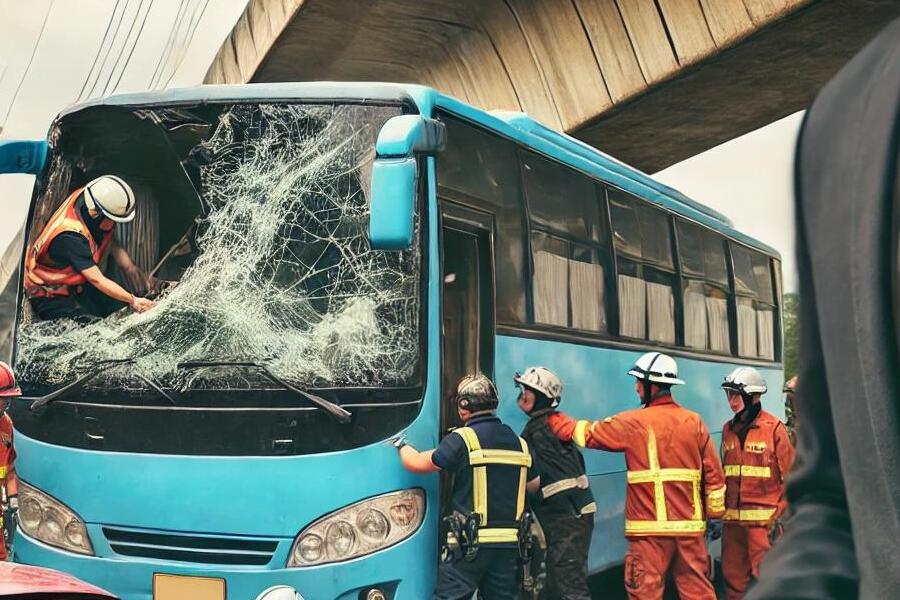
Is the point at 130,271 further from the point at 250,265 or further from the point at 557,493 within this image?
the point at 557,493

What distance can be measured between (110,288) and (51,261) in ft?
1.58

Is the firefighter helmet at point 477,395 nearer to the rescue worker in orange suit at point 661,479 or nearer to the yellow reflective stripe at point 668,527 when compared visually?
the rescue worker in orange suit at point 661,479

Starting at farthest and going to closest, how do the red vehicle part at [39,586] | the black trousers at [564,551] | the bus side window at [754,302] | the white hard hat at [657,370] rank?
the bus side window at [754,302] → the white hard hat at [657,370] → the black trousers at [564,551] → the red vehicle part at [39,586]

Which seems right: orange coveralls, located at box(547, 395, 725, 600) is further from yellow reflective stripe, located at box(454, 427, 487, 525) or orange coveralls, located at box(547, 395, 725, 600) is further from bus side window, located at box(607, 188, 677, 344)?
bus side window, located at box(607, 188, 677, 344)

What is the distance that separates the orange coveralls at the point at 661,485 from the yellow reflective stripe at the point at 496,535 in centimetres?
105

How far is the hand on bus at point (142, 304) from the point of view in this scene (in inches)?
265

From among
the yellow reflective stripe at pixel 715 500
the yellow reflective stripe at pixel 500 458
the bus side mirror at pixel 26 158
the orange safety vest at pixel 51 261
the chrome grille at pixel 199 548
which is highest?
the bus side mirror at pixel 26 158

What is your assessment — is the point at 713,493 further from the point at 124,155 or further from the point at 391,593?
the point at 124,155

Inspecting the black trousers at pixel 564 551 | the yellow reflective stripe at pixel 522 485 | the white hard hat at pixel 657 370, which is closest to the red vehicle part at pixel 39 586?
the yellow reflective stripe at pixel 522 485

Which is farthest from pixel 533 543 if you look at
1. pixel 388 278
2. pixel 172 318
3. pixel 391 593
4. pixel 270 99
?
pixel 270 99

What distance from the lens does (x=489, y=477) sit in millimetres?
6648

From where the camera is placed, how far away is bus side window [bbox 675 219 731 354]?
11.0 m

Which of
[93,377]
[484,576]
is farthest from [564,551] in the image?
[93,377]

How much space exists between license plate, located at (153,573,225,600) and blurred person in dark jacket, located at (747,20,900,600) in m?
5.23
